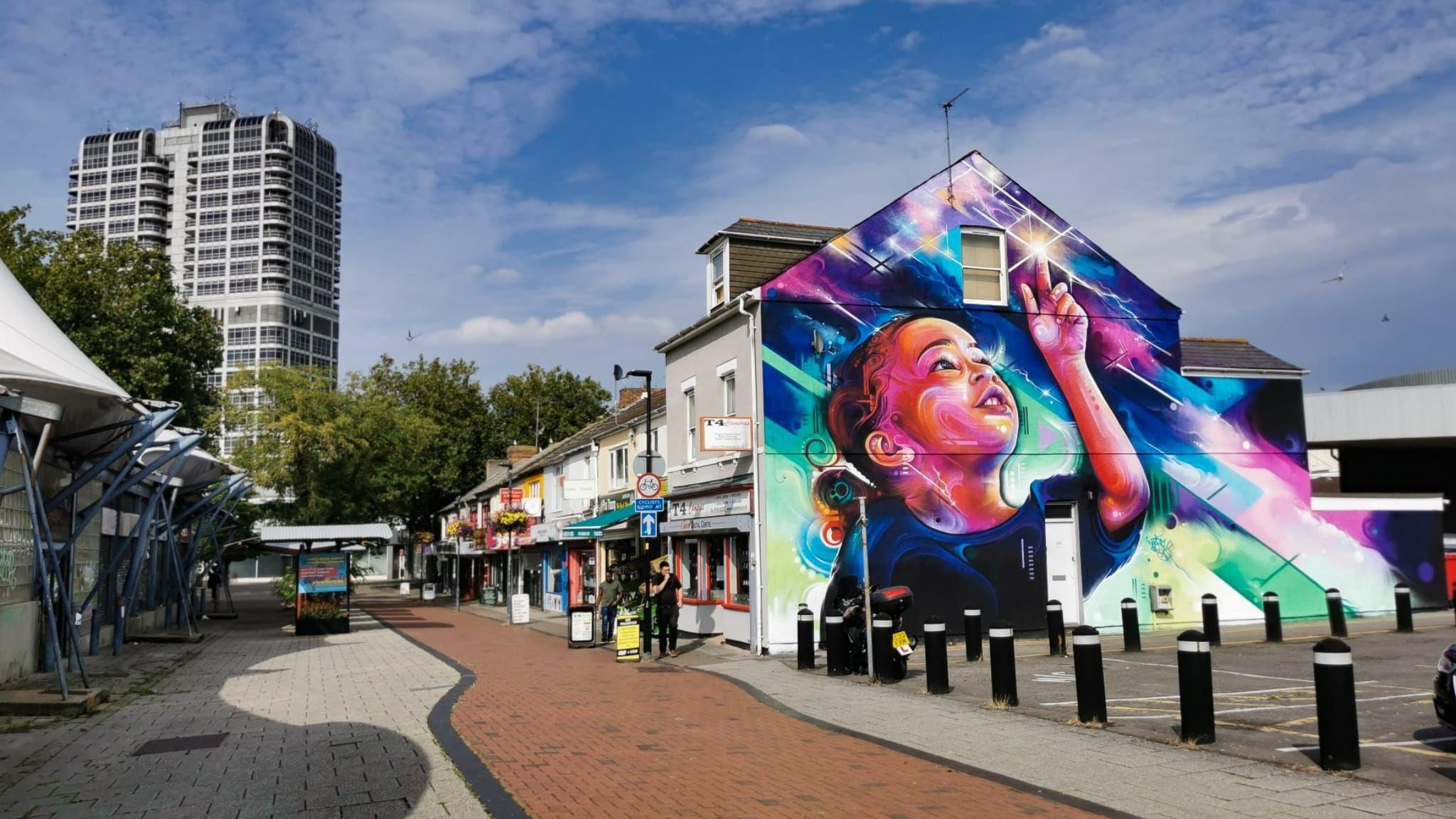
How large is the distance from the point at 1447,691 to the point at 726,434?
13083 mm

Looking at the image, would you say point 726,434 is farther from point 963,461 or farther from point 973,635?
point 973,635

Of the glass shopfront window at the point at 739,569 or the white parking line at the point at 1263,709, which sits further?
the glass shopfront window at the point at 739,569

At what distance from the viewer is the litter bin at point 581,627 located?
22.8m

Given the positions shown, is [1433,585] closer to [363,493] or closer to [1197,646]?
[1197,646]

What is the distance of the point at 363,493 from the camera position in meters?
45.4

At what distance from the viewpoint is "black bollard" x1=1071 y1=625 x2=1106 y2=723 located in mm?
10578

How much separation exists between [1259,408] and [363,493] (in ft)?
115

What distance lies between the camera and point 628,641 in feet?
62.4

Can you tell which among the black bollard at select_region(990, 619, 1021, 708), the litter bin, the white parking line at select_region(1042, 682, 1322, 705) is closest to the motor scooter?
the black bollard at select_region(990, 619, 1021, 708)

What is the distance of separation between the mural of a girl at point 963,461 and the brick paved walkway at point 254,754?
28.8ft

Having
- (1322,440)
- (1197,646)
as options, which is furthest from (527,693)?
(1322,440)

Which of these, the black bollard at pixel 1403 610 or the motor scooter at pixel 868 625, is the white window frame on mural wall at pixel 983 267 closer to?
the motor scooter at pixel 868 625

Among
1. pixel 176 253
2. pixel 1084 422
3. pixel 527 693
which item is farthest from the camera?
pixel 176 253

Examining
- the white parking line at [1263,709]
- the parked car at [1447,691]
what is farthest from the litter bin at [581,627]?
the parked car at [1447,691]
